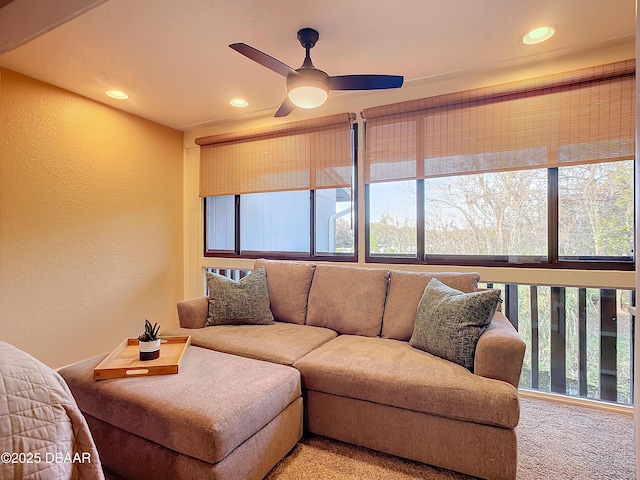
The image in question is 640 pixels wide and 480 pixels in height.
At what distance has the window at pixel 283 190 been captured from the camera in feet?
10.5

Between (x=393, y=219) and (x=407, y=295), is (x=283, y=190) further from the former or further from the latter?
(x=407, y=295)

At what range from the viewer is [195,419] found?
1333mm

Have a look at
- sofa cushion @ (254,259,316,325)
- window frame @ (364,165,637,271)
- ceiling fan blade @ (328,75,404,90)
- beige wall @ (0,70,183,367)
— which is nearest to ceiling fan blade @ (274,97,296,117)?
ceiling fan blade @ (328,75,404,90)

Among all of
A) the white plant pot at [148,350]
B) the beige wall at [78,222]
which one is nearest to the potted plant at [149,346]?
the white plant pot at [148,350]

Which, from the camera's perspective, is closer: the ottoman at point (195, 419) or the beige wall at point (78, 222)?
the ottoman at point (195, 419)

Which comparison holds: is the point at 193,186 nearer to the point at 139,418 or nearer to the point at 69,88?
the point at 69,88

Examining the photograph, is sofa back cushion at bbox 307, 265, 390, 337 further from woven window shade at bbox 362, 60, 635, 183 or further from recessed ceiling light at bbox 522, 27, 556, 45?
recessed ceiling light at bbox 522, 27, 556, 45

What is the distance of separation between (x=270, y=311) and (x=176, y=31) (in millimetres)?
2107

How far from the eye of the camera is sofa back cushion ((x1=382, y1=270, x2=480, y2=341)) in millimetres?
2283

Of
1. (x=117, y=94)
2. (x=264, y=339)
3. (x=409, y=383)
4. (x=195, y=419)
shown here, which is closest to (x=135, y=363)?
(x=195, y=419)

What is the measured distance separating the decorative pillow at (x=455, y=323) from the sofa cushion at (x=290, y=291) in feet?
3.40

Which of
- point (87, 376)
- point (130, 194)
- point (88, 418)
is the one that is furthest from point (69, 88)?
point (88, 418)

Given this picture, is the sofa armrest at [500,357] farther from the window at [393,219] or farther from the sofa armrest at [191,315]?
the sofa armrest at [191,315]

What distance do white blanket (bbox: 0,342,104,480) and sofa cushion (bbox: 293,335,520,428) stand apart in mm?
1165
